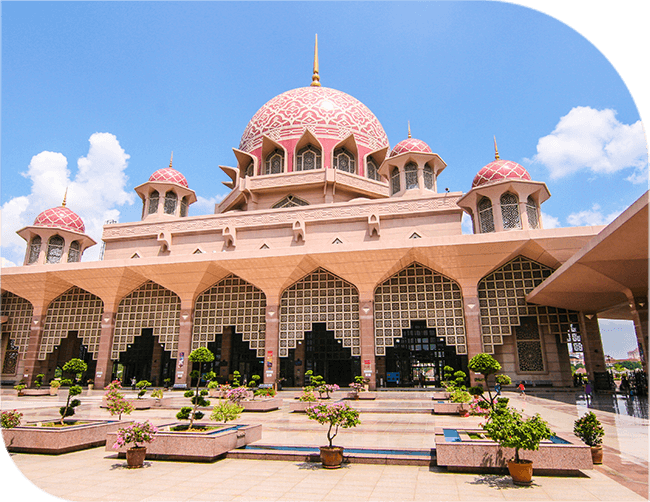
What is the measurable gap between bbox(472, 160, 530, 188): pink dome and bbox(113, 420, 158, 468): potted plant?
2021 cm

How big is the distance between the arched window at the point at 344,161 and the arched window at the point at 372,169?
124 cm

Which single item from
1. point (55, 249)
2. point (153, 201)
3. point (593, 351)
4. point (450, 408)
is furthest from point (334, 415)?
point (55, 249)

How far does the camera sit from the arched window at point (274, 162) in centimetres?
3179

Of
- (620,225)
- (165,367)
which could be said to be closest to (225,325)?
(165,367)

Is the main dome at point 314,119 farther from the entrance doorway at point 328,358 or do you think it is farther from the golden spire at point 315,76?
the entrance doorway at point 328,358

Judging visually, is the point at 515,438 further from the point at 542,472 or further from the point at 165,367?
the point at 165,367

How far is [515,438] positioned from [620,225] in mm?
6765

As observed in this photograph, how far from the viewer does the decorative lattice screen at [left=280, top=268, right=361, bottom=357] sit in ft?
75.3

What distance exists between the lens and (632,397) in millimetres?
18906

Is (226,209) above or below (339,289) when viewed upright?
above

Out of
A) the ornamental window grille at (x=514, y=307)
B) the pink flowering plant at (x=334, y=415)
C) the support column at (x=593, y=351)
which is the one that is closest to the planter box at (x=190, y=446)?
the pink flowering plant at (x=334, y=415)

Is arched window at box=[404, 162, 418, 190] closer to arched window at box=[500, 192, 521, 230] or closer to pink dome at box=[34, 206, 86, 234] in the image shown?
arched window at box=[500, 192, 521, 230]

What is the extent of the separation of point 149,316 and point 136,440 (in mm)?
19330

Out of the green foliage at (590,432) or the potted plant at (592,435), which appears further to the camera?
the green foliage at (590,432)
